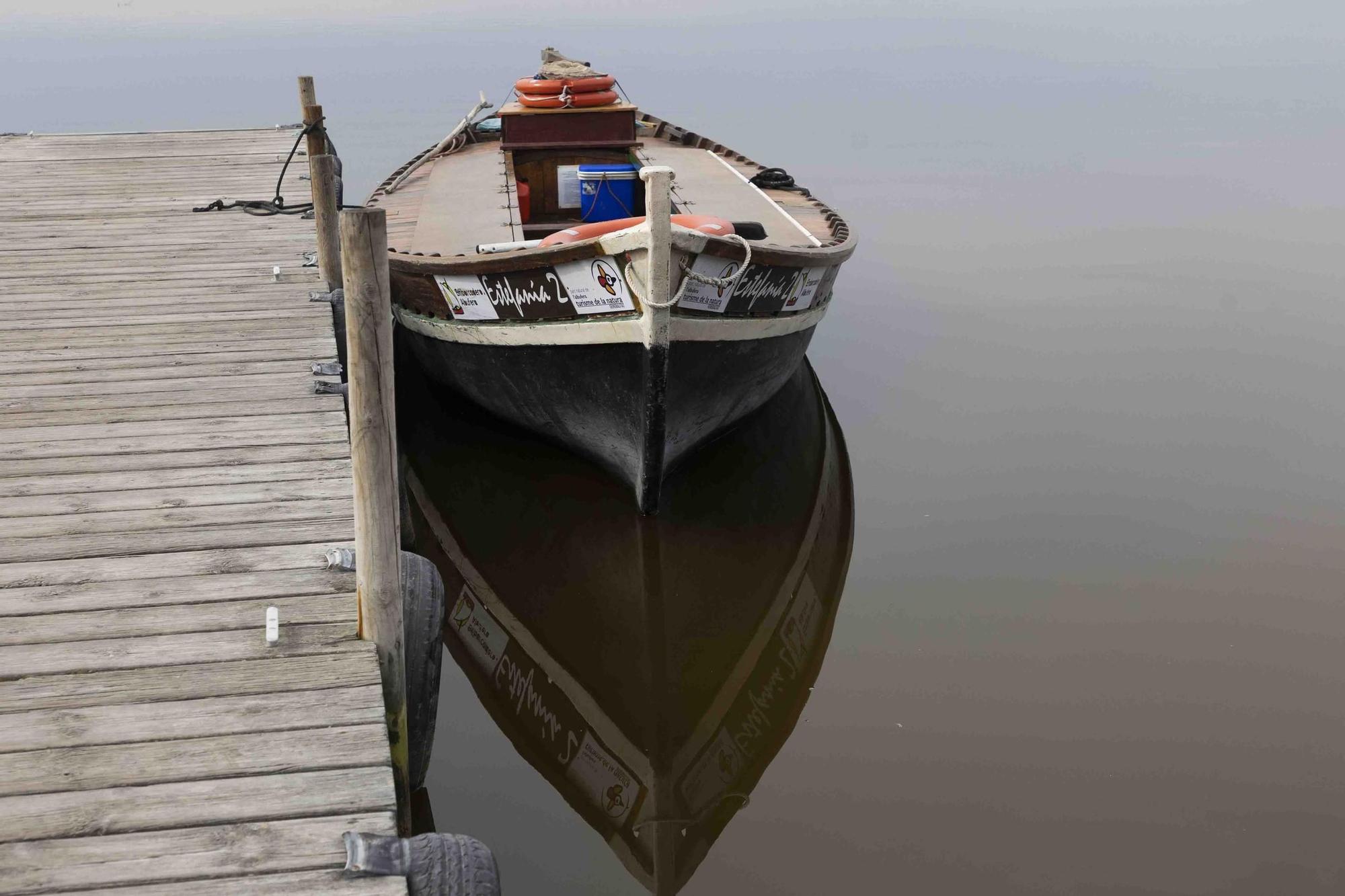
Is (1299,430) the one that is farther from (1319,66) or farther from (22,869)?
(1319,66)

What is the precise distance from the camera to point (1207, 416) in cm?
867

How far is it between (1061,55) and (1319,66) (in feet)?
32.3

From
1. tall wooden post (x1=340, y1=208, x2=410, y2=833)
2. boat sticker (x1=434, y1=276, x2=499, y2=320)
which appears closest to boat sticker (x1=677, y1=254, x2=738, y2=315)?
boat sticker (x1=434, y1=276, x2=499, y2=320)

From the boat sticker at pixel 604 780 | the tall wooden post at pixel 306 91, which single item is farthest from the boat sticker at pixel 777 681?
the tall wooden post at pixel 306 91

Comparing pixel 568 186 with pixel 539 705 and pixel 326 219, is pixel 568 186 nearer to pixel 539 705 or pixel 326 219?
pixel 326 219

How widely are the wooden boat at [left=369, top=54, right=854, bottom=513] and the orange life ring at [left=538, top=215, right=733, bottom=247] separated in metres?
0.16

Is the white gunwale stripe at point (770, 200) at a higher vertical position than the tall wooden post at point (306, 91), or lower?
lower

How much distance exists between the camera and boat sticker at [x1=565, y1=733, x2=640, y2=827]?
15.6 ft

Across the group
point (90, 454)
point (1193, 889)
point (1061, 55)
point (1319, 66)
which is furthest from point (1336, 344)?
point (1061, 55)

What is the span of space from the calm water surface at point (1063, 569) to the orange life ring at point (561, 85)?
2.86m

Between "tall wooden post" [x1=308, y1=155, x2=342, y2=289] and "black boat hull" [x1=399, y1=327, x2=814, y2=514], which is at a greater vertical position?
"tall wooden post" [x1=308, y1=155, x2=342, y2=289]

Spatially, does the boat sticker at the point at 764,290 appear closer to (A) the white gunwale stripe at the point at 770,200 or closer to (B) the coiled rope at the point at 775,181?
(A) the white gunwale stripe at the point at 770,200

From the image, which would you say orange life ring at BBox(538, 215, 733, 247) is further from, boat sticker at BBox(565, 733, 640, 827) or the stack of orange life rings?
boat sticker at BBox(565, 733, 640, 827)

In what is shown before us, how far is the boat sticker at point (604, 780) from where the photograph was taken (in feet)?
15.6
